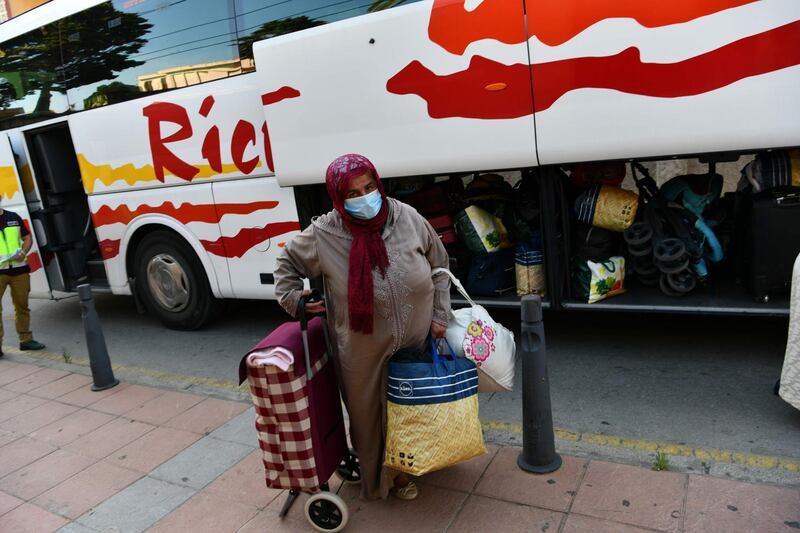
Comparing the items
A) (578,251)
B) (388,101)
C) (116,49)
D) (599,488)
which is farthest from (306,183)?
(599,488)

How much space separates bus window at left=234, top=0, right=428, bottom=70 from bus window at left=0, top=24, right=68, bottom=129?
8.44ft

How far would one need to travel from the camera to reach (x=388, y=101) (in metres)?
4.34

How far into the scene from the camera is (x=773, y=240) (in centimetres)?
380

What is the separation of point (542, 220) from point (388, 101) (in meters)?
1.37

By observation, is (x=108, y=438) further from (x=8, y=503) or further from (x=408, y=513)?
(x=408, y=513)

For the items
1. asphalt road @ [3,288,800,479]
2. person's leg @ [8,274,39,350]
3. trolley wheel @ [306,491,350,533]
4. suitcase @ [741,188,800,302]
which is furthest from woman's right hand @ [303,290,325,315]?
person's leg @ [8,274,39,350]

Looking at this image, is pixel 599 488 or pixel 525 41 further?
A: pixel 525 41

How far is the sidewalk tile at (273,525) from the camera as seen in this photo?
288 cm

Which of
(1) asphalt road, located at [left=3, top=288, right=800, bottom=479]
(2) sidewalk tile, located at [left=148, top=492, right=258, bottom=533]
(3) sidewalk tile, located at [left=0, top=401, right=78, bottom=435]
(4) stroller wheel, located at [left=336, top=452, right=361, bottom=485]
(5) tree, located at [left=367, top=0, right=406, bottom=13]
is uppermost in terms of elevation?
(5) tree, located at [left=367, top=0, right=406, bottom=13]

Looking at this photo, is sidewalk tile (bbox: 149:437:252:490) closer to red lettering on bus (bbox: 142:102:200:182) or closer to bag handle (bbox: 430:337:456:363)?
bag handle (bbox: 430:337:456:363)

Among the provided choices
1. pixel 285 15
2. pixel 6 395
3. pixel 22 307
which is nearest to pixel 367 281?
pixel 285 15

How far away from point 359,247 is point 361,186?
26 cm

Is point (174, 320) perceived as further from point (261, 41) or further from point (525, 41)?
point (525, 41)

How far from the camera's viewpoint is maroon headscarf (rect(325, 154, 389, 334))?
2545 millimetres
